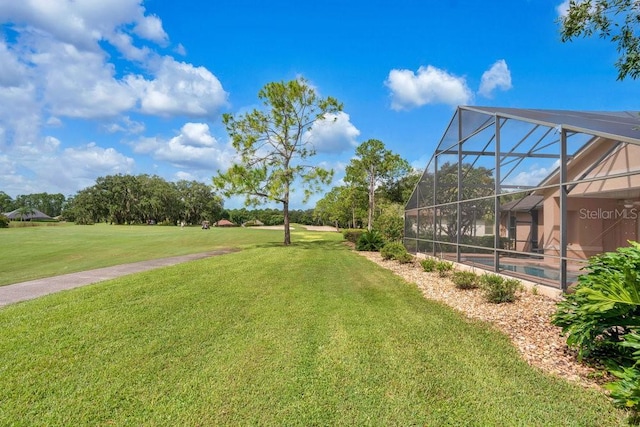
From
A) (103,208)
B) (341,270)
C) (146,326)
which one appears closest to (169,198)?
(103,208)

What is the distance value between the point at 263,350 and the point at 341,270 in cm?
733

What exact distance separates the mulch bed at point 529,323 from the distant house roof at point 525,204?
6.71 feet

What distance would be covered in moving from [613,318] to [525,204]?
538cm

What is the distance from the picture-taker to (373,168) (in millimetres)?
35094

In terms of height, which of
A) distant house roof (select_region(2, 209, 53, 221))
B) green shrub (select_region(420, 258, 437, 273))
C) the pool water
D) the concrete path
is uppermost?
distant house roof (select_region(2, 209, 53, 221))

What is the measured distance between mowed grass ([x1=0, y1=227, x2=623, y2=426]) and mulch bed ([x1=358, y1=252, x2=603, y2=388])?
0.85 feet

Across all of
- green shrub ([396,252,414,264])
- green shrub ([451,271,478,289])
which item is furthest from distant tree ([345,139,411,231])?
green shrub ([451,271,478,289])

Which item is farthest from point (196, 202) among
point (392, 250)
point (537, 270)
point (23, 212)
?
point (537, 270)

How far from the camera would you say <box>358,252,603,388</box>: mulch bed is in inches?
150

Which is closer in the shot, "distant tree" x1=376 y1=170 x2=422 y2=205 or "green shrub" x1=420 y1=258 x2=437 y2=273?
"green shrub" x1=420 y1=258 x2=437 y2=273

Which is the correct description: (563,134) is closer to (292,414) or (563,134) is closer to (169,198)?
(292,414)

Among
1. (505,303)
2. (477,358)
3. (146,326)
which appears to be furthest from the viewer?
(505,303)

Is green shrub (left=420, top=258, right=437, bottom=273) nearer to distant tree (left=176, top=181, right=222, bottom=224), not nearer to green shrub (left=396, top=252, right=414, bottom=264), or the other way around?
green shrub (left=396, top=252, right=414, bottom=264)

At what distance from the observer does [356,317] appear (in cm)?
581
